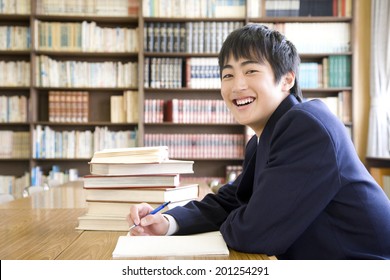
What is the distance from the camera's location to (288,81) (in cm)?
131

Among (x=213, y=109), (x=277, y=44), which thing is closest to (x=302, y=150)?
(x=277, y=44)

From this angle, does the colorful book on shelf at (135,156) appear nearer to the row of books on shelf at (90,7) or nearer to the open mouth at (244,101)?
the open mouth at (244,101)

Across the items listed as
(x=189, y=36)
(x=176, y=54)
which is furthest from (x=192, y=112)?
(x=189, y=36)

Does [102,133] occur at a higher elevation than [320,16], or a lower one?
lower

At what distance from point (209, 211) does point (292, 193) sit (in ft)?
1.23

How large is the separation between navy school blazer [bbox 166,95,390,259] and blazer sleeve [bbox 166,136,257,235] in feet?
0.08

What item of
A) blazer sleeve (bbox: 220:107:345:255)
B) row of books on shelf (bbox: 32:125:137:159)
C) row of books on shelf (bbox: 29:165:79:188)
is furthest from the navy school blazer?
row of books on shelf (bbox: 29:165:79:188)

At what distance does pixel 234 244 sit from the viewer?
1.04 m

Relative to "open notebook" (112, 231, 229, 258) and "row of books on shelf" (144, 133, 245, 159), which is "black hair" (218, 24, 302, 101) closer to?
"open notebook" (112, 231, 229, 258)

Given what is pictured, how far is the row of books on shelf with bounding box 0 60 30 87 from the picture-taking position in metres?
4.79

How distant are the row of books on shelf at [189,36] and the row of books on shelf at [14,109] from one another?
1329mm
